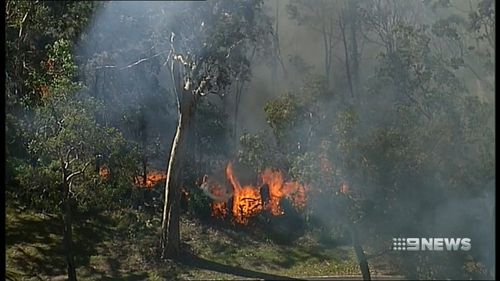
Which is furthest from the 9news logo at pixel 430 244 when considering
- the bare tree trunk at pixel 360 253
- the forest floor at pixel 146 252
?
the forest floor at pixel 146 252

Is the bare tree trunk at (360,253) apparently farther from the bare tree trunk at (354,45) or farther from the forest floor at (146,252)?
the bare tree trunk at (354,45)

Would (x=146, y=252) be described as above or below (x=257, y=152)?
below

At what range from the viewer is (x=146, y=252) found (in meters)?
3.47

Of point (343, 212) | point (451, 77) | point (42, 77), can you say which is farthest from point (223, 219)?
point (451, 77)

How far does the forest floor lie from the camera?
3449 mm

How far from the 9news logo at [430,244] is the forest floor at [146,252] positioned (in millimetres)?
325

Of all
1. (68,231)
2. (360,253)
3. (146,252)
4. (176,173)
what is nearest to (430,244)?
(360,253)

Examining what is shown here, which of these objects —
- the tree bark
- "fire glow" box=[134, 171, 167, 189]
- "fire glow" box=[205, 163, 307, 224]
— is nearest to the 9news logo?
"fire glow" box=[205, 163, 307, 224]

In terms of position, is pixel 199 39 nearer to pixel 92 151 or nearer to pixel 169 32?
pixel 169 32

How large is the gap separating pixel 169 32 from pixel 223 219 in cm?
110

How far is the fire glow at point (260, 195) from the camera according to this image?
3.47m

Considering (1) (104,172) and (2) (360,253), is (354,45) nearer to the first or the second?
(2) (360,253)

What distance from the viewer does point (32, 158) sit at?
3.47m

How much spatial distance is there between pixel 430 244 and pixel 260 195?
1007 mm
